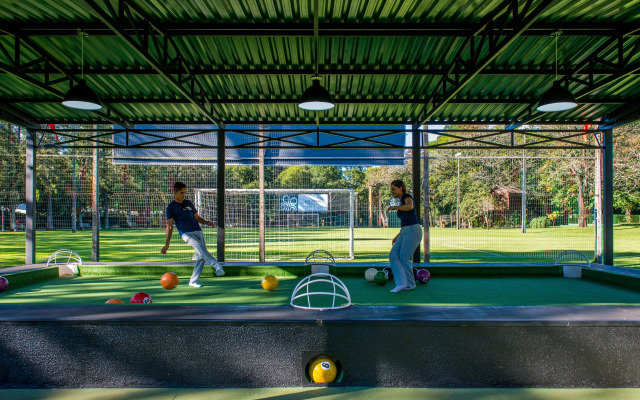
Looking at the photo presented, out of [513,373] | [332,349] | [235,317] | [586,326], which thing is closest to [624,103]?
[586,326]

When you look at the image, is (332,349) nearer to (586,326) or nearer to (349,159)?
(586,326)

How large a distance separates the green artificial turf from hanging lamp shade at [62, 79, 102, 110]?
3183mm

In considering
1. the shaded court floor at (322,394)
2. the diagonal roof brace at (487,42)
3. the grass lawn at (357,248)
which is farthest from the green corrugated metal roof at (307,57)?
the grass lawn at (357,248)

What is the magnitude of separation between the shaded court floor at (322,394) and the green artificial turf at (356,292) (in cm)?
189

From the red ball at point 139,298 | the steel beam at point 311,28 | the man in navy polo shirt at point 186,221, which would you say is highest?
the steel beam at point 311,28

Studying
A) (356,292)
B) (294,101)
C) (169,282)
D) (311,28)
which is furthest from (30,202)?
(356,292)

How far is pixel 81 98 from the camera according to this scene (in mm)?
6238

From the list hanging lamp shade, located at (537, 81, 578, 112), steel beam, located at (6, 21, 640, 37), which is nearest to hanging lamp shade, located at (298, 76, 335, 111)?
steel beam, located at (6, 21, 640, 37)

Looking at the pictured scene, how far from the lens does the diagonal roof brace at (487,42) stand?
17.8 ft

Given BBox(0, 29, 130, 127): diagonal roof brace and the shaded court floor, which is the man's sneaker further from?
BBox(0, 29, 130, 127): diagonal roof brace

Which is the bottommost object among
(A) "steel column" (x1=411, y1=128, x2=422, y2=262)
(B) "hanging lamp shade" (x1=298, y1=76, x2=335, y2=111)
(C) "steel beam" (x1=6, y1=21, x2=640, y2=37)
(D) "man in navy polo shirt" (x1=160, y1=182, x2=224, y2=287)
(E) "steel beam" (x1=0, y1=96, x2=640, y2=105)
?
(D) "man in navy polo shirt" (x1=160, y1=182, x2=224, y2=287)

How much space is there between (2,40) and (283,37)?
518 centimetres

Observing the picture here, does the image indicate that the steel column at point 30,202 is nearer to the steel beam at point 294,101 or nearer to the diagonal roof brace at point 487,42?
the steel beam at point 294,101

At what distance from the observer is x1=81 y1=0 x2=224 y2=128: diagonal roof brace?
5238 mm
